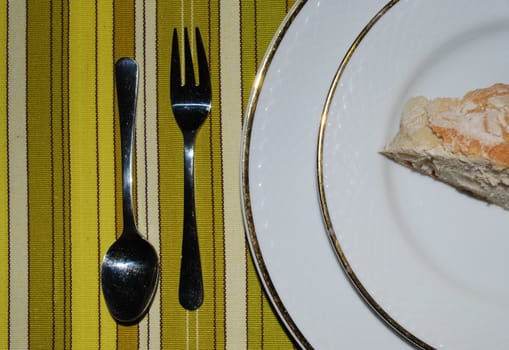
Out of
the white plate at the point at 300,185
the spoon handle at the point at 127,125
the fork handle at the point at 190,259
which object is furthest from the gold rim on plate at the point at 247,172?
the spoon handle at the point at 127,125

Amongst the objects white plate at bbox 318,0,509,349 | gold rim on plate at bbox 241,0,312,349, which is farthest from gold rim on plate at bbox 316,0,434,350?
gold rim on plate at bbox 241,0,312,349

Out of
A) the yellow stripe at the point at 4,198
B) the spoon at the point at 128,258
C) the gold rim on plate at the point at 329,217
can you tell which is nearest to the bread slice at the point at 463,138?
the gold rim on plate at the point at 329,217

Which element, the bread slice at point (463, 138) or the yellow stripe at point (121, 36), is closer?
the bread slice at point (463, 138)

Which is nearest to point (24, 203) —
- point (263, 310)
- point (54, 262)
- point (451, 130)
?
point (54, 262)

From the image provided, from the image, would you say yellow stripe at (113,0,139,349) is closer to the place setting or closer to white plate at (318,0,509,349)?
the place setting

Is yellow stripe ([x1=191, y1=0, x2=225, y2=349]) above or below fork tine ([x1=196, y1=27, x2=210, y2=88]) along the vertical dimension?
below

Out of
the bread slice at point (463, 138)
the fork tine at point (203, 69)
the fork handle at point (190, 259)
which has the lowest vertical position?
the fork handle at point (190, 259)

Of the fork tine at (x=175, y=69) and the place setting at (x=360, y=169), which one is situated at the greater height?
the fork tine at (x=175, y=69)

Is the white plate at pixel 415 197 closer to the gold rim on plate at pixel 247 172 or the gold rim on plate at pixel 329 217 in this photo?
the gold rim on plate at pixel 329 217
